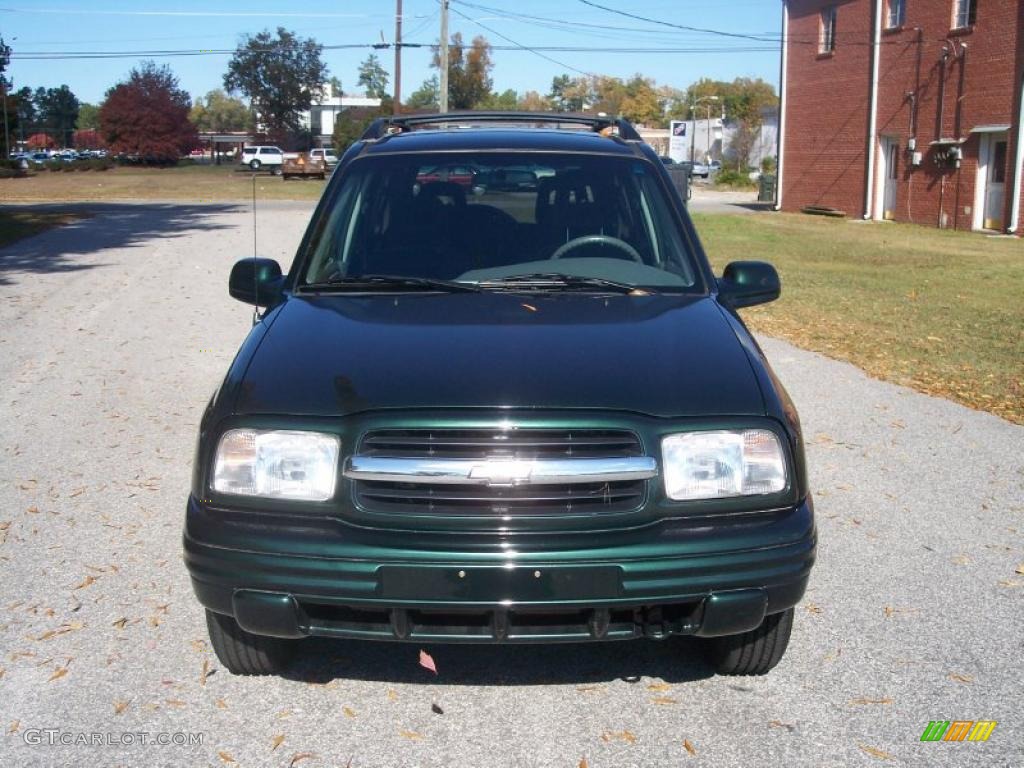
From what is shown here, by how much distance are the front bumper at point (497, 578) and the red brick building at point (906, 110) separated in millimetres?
26444

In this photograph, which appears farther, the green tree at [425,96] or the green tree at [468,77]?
the green tree at [425,96]

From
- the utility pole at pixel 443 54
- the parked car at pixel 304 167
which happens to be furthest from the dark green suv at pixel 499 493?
the parked car at pixel 304 167

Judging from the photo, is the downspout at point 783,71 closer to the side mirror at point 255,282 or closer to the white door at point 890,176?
the white door at point 890,176

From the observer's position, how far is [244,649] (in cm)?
370

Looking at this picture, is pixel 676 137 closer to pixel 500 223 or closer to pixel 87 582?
pixel 500 223

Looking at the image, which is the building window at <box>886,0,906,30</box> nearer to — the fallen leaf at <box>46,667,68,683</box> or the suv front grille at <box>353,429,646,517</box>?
the suv front grille at <box>353,429,646,517</box>

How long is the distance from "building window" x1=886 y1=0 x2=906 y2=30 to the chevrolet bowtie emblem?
3154 centimetres

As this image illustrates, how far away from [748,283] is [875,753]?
2042 millimetres

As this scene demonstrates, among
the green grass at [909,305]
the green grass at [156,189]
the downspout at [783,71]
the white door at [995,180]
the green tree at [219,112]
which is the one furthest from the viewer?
the green tree at [219,112]

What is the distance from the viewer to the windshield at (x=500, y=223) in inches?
178

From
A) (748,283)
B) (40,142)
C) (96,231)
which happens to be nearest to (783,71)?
(96,231)

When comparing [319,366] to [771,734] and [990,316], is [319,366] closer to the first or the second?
[771,734]

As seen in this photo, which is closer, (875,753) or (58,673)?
(875,753)

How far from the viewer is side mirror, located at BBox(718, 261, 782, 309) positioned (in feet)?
15.3
